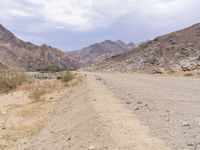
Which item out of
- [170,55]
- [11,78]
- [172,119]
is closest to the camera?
[172,119]

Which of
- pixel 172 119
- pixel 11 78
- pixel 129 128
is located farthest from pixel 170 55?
pixel 129 128

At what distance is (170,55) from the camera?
3159 inches

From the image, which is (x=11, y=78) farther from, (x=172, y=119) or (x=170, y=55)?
(x=170, y=55)

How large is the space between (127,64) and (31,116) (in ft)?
210

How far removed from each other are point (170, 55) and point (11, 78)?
125 feet

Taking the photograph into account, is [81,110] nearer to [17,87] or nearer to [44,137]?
[44,137]

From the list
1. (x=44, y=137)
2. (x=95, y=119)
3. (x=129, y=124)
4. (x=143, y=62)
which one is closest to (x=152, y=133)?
(x=129, y=124)

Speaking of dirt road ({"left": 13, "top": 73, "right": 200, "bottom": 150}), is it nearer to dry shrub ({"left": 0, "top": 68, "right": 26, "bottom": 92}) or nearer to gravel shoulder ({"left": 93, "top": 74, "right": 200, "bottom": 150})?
gravel shoulder ({"left": 93, "top": 74, "right": 200, "bottom": 150})

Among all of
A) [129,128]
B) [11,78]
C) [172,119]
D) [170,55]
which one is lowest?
[11,78]

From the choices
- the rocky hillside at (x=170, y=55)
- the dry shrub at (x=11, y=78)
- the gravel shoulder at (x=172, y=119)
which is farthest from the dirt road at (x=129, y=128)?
the rocky hillside at (x=170, y=55)

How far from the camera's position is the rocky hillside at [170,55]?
7100 centimetres

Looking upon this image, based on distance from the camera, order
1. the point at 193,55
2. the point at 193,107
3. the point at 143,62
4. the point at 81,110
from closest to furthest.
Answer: the point at 193,107 < the point at 81,110 < the point at 193,55 < the point at 143,62

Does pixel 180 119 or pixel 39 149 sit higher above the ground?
pixel 180 119

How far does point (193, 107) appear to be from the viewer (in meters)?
16.5
